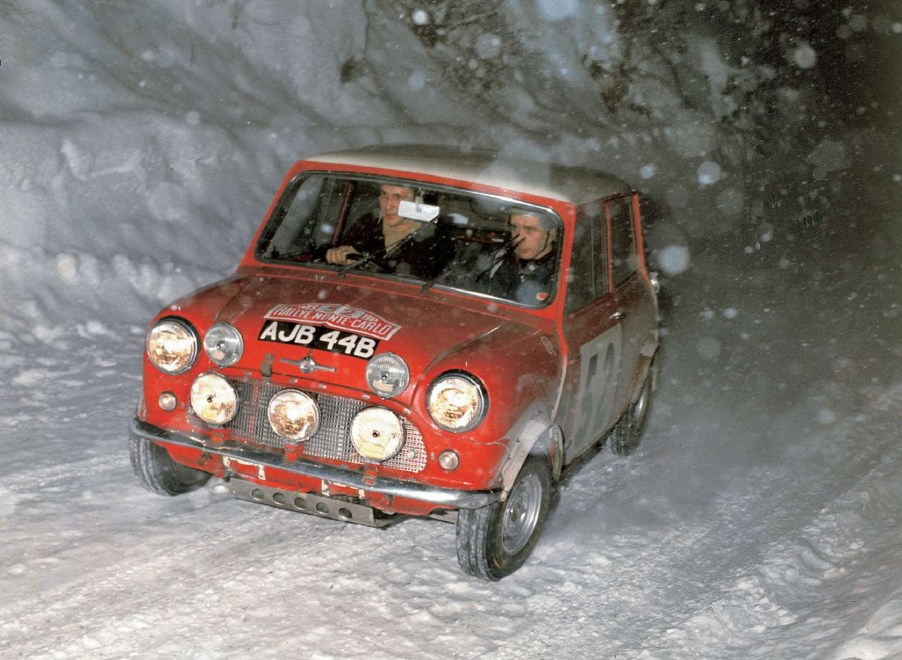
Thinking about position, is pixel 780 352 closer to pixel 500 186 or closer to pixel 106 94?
pixel 500 186

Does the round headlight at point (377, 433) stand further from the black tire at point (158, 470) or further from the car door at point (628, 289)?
the car door at point (628, 289)

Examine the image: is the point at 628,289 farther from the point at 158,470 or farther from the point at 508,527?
the point at 158,470

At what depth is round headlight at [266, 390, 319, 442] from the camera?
3934mm

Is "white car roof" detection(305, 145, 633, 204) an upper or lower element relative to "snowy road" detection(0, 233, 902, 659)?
upper

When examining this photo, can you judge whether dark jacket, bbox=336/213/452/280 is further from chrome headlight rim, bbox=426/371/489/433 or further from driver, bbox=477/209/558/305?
chrome headlight rim, bbox=426/371/489/433

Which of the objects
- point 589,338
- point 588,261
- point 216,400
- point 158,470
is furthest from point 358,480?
point 588,261

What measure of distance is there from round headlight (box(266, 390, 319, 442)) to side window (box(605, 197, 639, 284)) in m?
1.95

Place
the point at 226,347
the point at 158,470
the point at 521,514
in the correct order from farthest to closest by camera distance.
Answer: the point at 158,470, the point at 521,514, the point at 226,347

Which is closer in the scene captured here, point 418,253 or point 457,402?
point 457,402

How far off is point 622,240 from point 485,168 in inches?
38.4

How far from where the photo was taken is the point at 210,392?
161 inches

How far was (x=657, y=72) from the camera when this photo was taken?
49.7 ft

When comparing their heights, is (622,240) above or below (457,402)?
above

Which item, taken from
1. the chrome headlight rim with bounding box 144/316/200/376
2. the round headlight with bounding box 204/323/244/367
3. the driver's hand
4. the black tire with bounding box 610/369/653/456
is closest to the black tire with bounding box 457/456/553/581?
the round headlight with bounding box 204/323/244/367
